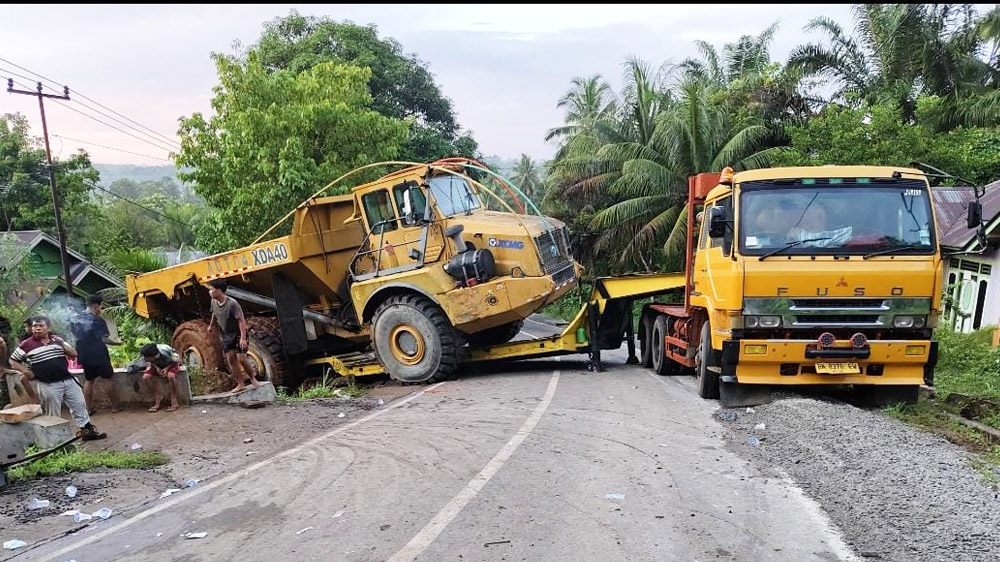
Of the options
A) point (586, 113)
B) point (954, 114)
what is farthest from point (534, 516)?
point (586, 113)

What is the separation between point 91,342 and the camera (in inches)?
345

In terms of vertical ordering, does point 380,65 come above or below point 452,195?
above

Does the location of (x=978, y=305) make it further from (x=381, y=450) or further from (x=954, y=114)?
(x=381, y=450)

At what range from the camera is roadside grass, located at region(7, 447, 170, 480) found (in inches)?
256

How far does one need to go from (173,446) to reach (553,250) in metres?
5.83

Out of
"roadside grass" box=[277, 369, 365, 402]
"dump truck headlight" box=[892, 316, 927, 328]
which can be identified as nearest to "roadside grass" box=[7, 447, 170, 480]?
"roadside grass" box=[277, 369, 365, 402]

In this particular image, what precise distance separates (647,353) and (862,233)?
5.24 m

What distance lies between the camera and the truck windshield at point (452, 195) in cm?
1098

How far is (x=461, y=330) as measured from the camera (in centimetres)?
1090

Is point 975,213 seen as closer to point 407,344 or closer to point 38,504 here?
point 407,344

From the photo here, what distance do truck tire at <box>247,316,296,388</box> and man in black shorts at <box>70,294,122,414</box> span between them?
3.12 metres

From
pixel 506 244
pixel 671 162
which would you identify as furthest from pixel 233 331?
pixel 671 162

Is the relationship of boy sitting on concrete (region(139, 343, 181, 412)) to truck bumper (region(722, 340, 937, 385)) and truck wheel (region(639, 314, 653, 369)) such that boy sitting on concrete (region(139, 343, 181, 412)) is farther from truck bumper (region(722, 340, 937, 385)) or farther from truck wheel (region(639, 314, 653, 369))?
truck wheel (region(639, 314, 653, 369))

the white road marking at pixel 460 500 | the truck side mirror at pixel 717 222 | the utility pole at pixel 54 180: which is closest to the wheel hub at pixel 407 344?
the white road marking at pixel 460 500
